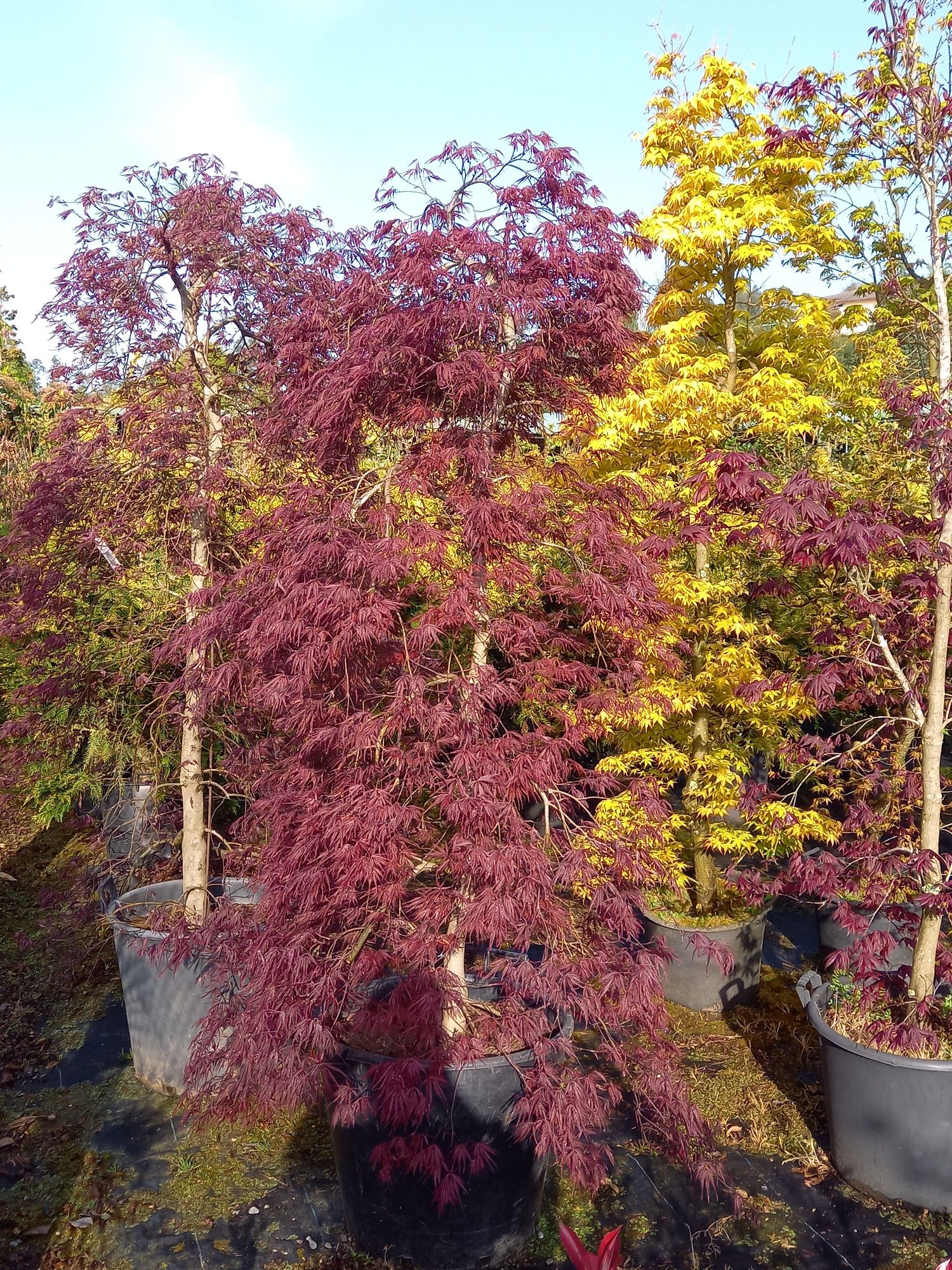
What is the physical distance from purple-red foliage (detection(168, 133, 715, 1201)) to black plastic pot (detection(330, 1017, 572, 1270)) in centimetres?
7

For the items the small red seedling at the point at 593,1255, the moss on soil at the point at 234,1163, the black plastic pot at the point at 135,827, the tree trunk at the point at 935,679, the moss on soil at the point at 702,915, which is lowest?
the moss on soil at the point at 234,1163

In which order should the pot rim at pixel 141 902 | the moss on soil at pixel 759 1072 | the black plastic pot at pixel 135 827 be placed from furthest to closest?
the black plastic pot at pixel 135 827 < the pot rim at pixel 141 902 < the moss on soil at pixel 759 1072

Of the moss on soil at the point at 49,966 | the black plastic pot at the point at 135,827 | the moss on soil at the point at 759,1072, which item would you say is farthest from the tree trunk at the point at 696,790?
the moss on soil at the point at 49,966

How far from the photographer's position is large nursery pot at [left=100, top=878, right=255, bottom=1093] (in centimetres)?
383

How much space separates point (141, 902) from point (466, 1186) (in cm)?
221

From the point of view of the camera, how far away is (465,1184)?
269 centimetres

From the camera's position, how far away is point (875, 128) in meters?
3.37

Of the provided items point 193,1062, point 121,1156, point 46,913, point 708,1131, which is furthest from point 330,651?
point 46,913

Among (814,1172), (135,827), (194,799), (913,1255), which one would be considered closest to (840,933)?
(814,1172)

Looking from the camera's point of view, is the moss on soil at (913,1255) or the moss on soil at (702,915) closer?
the moss on soil at (913,1255)

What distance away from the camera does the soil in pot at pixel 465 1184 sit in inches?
105

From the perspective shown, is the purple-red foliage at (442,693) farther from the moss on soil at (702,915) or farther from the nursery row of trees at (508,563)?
the moss on soil at (702,915)

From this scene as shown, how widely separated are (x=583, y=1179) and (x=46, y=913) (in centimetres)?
498

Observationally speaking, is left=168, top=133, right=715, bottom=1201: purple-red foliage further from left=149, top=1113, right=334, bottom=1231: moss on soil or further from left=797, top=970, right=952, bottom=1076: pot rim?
left=797, top=970, right=952, bottom=1076: pot rim
